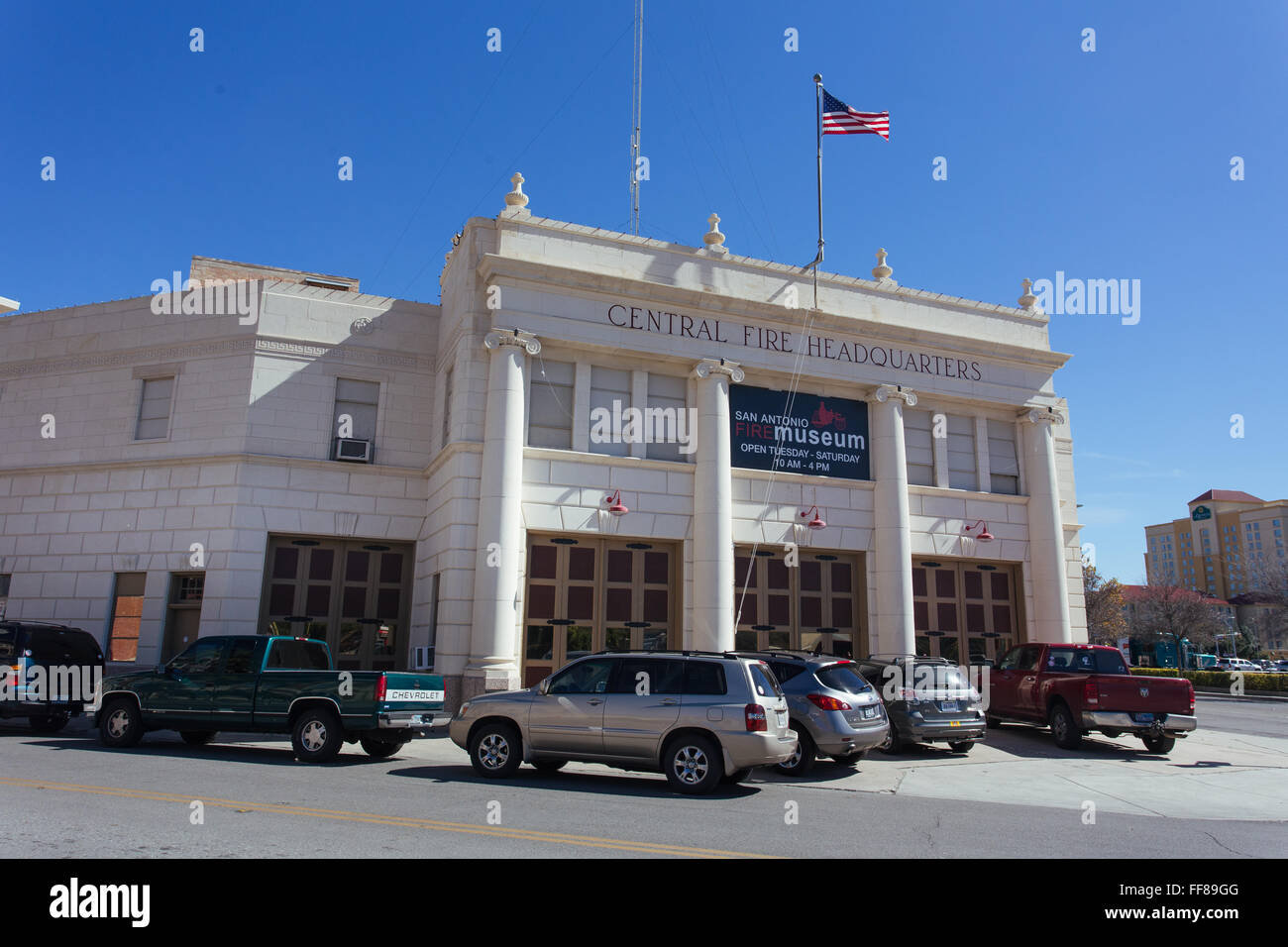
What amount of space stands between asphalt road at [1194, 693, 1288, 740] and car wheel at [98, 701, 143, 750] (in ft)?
76.1

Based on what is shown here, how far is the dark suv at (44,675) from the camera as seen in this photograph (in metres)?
14.7

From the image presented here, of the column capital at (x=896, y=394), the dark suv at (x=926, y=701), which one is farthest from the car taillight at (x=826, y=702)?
the column capital at (x=896, y=394)

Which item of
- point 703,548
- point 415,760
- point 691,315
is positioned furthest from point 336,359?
point 415,760

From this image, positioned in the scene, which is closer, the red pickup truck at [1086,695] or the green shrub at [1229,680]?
the red pickup truck at [1086,695]

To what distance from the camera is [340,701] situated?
12.3 meters

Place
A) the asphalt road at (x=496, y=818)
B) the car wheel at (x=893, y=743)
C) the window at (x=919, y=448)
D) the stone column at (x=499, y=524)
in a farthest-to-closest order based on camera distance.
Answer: the window at (x=919, y=448) < the stone column at (x=499, y=524) < the car wheel at (x=893, y=743) < the asphalt road at (x=496, y=818)

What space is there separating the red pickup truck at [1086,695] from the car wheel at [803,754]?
6.19m

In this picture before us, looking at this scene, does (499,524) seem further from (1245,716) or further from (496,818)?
(1245,716)

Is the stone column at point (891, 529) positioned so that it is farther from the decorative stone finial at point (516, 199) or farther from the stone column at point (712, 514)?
the decorative stone finial at point (516, 199)

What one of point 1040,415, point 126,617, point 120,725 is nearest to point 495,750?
point 120,725

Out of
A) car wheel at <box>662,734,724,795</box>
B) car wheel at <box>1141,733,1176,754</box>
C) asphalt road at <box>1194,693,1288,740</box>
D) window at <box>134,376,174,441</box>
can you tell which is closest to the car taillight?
car wheel at <box>662,734,724,795</box>

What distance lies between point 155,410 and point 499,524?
10151 mm

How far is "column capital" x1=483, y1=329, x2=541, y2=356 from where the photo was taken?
18359 millimetres
